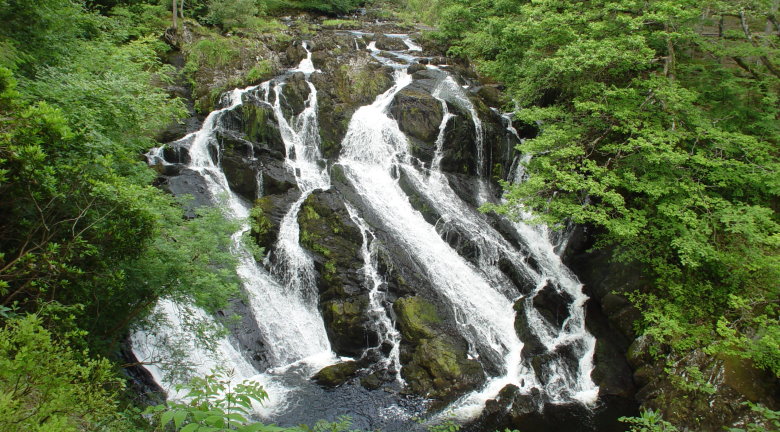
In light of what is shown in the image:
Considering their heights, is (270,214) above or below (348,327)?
above

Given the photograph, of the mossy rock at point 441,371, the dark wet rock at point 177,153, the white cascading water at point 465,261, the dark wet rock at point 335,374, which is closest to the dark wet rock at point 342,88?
the white cascading water at point 465,261

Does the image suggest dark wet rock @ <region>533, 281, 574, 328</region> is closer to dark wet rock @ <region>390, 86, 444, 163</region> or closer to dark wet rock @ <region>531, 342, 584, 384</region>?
dark wet rock @ <region>531, 342, 584, 384</region>

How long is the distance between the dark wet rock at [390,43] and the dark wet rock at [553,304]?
53.7 feet

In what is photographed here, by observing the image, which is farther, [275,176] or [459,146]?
[459,146]

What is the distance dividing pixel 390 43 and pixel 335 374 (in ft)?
63.3

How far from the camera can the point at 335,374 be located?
31.2ft

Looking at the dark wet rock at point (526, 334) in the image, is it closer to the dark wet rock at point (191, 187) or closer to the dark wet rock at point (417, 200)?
the dark wet rock at point (417, 200)

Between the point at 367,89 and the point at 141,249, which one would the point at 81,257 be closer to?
the point at 141,249

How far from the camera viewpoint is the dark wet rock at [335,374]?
9.40 m

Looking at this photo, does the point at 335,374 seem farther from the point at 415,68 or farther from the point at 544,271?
the point at 415,68

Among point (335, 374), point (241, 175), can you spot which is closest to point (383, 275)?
point (335, 374)

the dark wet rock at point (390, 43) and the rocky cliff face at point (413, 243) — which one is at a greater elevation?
the dark wet rock at point (390, 43)

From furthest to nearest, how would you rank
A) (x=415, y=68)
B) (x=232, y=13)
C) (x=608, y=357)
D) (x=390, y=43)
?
(x=390, y=43) < (x=232, y=13) < (x=415, y=68) < (x=608, y=357)

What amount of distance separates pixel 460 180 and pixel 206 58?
1276cm
